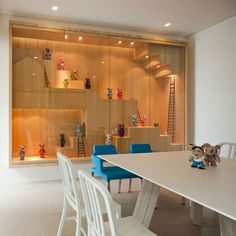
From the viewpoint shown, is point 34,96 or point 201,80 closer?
point 34,96

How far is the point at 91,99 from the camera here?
5285 millimetres

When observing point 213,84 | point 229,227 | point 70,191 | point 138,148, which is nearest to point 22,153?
point 138,148

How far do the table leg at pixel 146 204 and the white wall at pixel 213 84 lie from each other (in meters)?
2.75

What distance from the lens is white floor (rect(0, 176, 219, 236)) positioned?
9.71 ft

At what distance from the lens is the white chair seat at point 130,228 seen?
6.04ft

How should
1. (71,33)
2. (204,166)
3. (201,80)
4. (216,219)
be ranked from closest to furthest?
(204,166) → (216,219) → (71,33) → (201,80)

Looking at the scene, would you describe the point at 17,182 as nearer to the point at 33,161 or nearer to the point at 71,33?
the point at 33,161

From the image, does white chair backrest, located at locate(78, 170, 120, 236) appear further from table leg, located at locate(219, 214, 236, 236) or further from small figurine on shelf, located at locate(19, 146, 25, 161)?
small figurine on shelf, located at locate(19, 146, 25, 161)

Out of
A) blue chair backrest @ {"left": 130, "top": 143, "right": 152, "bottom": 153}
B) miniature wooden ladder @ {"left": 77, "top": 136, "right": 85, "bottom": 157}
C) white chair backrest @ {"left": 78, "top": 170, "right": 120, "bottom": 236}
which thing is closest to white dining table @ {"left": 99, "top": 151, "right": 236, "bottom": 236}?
white chair backrest @ {"left": 78, "top": 170, "right": 120, "bottom": 236}

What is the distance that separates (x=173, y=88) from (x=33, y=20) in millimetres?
3107

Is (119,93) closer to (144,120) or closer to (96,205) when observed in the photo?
(144,120)

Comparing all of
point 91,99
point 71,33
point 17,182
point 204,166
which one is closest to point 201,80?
point 91,99

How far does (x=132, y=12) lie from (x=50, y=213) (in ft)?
11.2

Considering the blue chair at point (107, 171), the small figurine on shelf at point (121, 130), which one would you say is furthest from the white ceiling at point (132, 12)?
the blue chair at point (107, 171)
